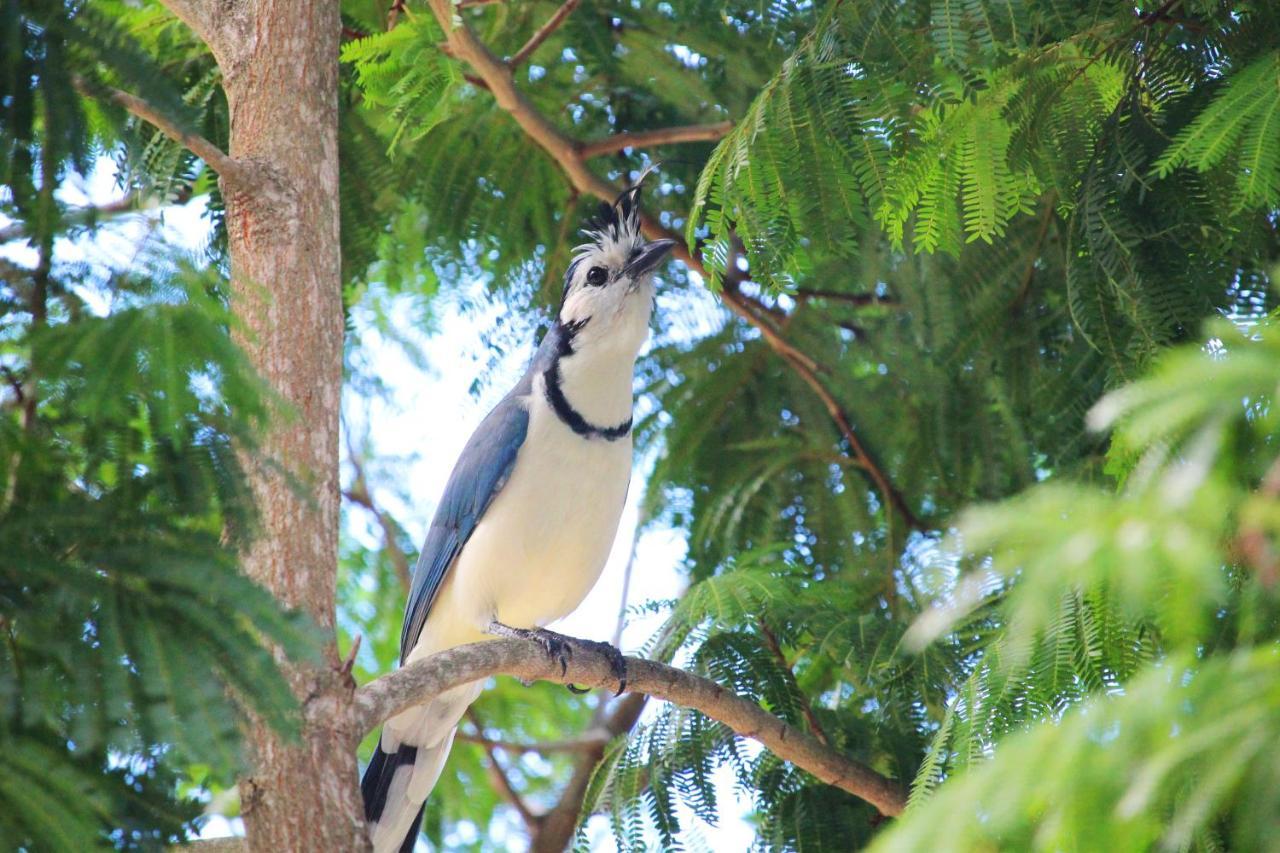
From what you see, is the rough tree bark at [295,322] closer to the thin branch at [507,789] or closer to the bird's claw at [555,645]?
the bird's claw at [555,645]

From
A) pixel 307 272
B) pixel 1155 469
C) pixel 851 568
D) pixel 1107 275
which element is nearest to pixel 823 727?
pixel 851 568

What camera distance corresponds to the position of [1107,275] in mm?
3660

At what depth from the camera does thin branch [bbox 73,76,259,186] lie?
8.23 feet

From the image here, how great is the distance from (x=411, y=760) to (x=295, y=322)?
1.87m

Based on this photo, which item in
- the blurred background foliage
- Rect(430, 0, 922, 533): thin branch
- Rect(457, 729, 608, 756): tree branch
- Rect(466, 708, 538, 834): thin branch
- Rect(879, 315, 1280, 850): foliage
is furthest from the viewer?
Rect(466, 708, 538, 834): thin branch

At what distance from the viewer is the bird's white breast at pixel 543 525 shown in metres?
4.80

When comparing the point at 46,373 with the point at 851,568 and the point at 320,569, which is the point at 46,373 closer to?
the point at 320,569

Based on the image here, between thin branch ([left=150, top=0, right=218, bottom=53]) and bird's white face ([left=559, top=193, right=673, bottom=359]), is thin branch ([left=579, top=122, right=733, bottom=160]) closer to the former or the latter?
bird's white face ([left=559, top=193, right=673, bottom=359])

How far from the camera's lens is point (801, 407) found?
19.9 feet

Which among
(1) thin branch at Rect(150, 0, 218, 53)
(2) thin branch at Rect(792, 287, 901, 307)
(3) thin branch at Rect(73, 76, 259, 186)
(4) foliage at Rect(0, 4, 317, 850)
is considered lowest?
(4) foliage at Rect(0, 4, 317, 850)

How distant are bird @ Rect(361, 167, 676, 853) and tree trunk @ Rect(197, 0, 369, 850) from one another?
50.0 inches

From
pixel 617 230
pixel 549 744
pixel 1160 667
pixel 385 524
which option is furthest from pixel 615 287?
pixel 1160 667

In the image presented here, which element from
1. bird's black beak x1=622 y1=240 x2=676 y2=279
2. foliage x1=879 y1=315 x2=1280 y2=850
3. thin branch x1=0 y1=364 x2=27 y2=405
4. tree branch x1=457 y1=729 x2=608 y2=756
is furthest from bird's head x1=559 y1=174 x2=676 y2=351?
foliage x1=879 y1=315 x2=1280 y2=850

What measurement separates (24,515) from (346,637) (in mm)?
5032
